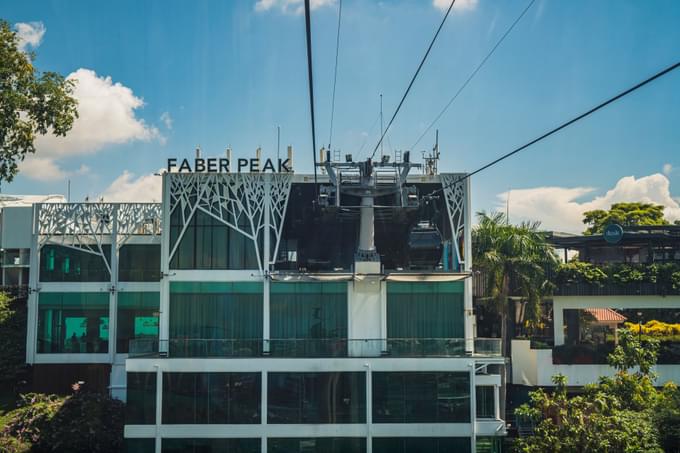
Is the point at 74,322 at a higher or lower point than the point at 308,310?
lower

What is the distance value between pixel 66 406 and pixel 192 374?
26.4 feet

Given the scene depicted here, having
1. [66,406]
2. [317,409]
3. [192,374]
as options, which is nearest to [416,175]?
[317,409]

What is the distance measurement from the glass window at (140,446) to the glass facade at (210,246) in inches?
281

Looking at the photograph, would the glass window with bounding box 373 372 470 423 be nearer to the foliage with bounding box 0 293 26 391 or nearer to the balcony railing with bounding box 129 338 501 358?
the balcony railing with bounding box 129 338 501 358

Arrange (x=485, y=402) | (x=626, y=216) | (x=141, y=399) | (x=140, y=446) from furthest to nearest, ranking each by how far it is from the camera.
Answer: (x=626, y=216) < (x=485, y=402) < (x=141, y=399) < (x=140, y=446)

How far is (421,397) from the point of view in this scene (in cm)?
2539

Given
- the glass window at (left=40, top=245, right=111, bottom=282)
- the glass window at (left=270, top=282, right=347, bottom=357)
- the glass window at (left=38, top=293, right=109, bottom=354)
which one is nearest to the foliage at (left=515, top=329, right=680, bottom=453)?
the glass window at (left=270, top=282, right=347, bottom=357)

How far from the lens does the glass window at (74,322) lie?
114 ft

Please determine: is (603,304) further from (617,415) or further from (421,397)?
(421,397)

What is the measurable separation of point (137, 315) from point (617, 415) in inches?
953

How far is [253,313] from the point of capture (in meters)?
28.0

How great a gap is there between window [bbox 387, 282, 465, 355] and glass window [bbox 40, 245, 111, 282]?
16504 mm

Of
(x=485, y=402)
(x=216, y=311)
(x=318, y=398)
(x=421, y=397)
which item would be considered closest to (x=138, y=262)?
(x=216, y=311)

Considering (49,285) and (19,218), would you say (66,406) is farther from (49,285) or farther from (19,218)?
(19,218)
